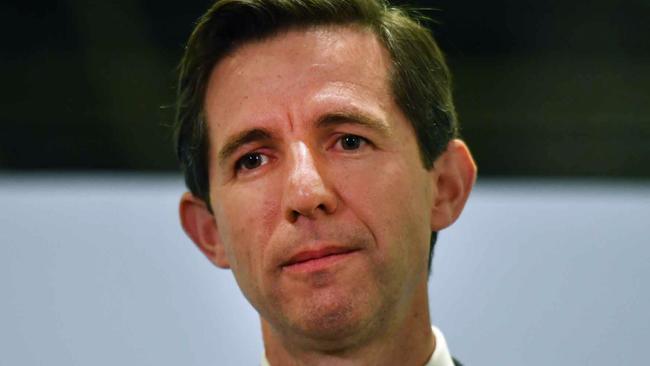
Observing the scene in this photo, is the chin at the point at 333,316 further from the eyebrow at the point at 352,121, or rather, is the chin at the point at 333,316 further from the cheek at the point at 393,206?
the eyebrow at the point at 352,121

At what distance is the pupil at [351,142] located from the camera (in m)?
1.64

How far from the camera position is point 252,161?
1.68m

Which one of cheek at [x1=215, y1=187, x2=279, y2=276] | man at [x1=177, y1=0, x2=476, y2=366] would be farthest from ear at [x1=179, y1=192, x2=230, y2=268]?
cheek at [x1=215, y1=187, x2=279, y2=276]

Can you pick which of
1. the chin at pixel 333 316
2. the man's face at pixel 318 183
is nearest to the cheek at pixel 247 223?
the man's face at pixel 318 183

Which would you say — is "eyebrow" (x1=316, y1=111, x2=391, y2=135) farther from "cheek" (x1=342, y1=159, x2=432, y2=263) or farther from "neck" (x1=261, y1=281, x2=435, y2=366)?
"neck" (x1=261, y1=281, x2=435, y2=366)

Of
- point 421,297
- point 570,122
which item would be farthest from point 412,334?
point 570,122

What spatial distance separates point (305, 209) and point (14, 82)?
216 centimetres

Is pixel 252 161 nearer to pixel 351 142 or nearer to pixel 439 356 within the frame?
pixel 351 142

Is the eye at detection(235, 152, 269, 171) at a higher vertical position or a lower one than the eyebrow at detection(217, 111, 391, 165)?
lower

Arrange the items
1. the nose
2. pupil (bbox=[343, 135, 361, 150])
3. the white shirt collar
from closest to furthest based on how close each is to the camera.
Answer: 1. the nose
2. pupil (bbox=[343, 135, 361, 150])
3. the white shirt collar

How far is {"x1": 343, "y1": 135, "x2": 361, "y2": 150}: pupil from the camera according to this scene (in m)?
1.64

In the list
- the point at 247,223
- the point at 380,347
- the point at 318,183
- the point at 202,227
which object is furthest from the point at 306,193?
the point at 202,227

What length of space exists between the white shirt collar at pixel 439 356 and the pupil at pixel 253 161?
1.07ft

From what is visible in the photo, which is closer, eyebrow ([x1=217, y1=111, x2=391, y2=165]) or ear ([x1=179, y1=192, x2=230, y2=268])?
eyebrow ([x1=217, y1=111, x2=391, y2=165])
